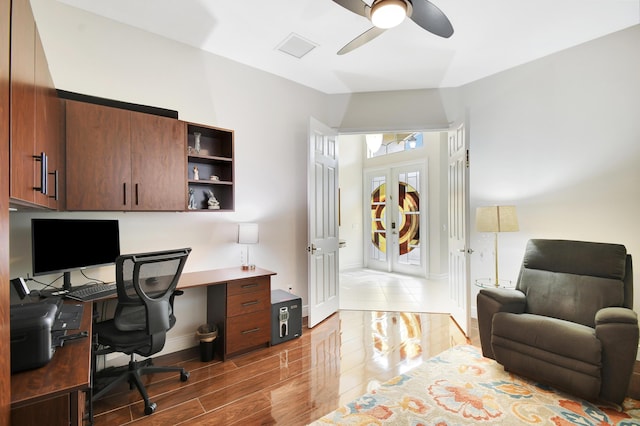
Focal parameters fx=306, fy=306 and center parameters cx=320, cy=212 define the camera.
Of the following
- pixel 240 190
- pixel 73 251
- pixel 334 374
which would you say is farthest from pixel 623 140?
pixel 73 251

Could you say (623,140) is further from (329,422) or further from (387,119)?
(329,422)

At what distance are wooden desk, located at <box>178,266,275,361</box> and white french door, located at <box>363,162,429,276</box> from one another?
4142mm

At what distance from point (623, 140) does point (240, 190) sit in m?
3.72

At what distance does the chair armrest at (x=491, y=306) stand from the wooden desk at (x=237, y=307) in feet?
6.44

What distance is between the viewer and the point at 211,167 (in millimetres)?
3197

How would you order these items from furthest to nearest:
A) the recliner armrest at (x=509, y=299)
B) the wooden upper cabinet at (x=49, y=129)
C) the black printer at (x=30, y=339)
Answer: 1. the recliner armrest at (x=509, y=299)
2. the wooden upper cabinet at (x=49, y=129)
3. the black printer at (x=30, y=339)

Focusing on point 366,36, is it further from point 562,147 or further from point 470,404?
point 470,404

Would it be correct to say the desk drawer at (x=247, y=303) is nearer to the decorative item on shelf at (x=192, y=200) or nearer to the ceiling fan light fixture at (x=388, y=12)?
the decorative item on shelf at (x=192, y=200)

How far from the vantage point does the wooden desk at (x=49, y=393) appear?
101 centimetres

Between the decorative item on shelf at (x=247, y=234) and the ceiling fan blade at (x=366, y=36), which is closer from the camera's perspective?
the ceiling fan blade at (x=366, y=36)

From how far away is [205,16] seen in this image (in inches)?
102

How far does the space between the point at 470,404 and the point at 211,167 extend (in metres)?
3.03

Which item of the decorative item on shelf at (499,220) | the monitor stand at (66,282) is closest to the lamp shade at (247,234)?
the monitor stand at (66,282)

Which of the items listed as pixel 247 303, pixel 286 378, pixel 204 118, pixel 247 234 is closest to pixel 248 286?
pixel 247 303
